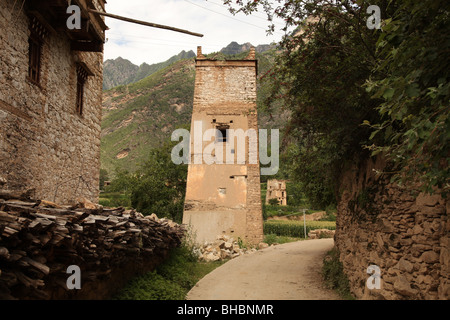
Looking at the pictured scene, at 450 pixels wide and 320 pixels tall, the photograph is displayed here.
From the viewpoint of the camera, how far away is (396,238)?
5.08 meters

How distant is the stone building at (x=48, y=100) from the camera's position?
5352 millimetres

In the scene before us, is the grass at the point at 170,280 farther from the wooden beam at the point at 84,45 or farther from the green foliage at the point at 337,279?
the wooden beam at the point at 84,45

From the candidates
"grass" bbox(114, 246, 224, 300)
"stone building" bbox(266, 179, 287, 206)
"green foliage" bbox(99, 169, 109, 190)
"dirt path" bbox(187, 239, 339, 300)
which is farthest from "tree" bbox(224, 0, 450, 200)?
"green foliage" bbox(99, 169, 109, 190)

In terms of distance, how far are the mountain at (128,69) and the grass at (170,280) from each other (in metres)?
136

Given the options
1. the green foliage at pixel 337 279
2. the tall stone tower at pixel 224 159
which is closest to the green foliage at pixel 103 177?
the tall stone tower at pixel 224 159

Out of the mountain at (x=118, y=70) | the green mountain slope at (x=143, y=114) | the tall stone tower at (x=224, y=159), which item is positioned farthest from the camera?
the mountain at (x=118, y=70)

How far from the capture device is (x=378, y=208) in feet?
18.8

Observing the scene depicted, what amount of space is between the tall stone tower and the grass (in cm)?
333

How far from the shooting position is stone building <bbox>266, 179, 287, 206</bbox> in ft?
160

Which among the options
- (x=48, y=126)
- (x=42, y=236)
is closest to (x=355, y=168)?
(x=42, y=236)

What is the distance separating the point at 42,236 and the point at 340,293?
6.08m

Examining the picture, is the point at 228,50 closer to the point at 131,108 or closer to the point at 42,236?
the point at 131,108

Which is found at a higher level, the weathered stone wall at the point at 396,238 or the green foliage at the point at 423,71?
the green foliage at the point at 423,71

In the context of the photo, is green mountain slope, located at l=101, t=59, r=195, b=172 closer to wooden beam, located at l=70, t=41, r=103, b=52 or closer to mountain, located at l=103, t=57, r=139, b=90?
wooden beam, located at l=70, t=41, r=103, b=52
